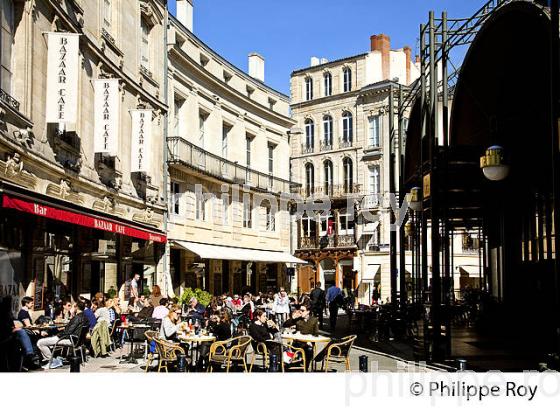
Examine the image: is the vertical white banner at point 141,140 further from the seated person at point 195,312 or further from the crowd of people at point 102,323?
the seated person at point 195,312

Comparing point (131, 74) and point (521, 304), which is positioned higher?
point (131, 74)

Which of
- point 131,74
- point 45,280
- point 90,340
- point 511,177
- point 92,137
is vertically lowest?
point 90,340

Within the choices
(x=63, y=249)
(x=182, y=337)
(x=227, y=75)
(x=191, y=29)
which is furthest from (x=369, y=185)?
(x=182, y=337)

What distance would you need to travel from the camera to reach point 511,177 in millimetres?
15484

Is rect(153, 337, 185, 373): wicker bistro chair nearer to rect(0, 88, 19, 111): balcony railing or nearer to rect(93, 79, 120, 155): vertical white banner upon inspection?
rect(0, 88, 19, 111): balcony railing

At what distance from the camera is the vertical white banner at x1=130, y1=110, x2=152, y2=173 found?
829 inches

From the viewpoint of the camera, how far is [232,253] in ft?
93.6

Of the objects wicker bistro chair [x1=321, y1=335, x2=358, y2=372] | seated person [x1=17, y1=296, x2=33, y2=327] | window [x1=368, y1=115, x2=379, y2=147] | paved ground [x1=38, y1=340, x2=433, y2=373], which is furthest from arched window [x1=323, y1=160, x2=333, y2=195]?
wicker bistro chair [x1=321, y1=335, x2=358, y2=372]

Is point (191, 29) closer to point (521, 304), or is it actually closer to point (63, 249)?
point (63, 249)

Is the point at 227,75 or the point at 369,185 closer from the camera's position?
the point at 227,75

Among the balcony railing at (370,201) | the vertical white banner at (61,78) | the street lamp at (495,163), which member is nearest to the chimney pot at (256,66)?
the balcony railing at (370,201)

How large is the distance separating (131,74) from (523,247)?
12.6 meters

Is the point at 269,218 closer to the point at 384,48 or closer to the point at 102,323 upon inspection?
the point at 384,48

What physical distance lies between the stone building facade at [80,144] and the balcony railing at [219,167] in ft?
3.17
